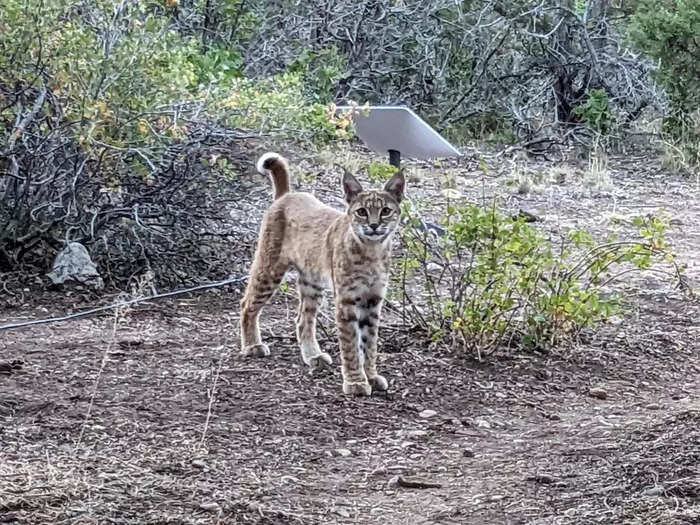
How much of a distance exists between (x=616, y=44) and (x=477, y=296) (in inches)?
402

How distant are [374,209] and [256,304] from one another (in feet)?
3.44

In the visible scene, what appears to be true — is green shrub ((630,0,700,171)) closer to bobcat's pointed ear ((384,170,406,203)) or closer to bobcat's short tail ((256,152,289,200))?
bobcat's short tail ((256,152,289,200))

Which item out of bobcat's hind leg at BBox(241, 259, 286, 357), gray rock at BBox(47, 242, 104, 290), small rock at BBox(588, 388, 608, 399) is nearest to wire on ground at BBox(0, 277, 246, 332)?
gray rock at BBox(47, 242, 104, 290)

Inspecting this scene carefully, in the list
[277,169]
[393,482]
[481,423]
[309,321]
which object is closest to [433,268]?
[277,169]

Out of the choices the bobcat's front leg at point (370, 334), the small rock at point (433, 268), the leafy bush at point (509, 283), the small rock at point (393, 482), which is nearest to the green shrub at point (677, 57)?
the small rock at point (433, 268)

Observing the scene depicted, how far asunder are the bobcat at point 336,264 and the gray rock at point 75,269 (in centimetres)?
167

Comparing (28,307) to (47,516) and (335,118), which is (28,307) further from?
(47,516)

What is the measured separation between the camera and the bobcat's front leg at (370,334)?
6.07 metres

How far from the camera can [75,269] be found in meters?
7.92

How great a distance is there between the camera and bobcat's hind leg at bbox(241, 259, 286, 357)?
6.62 meters

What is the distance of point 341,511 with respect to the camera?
4.44 metres

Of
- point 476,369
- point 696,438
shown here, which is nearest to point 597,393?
point 476,369

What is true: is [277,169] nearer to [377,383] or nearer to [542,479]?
[377,383]

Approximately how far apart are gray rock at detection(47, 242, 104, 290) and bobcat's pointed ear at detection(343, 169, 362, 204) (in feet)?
8.28
